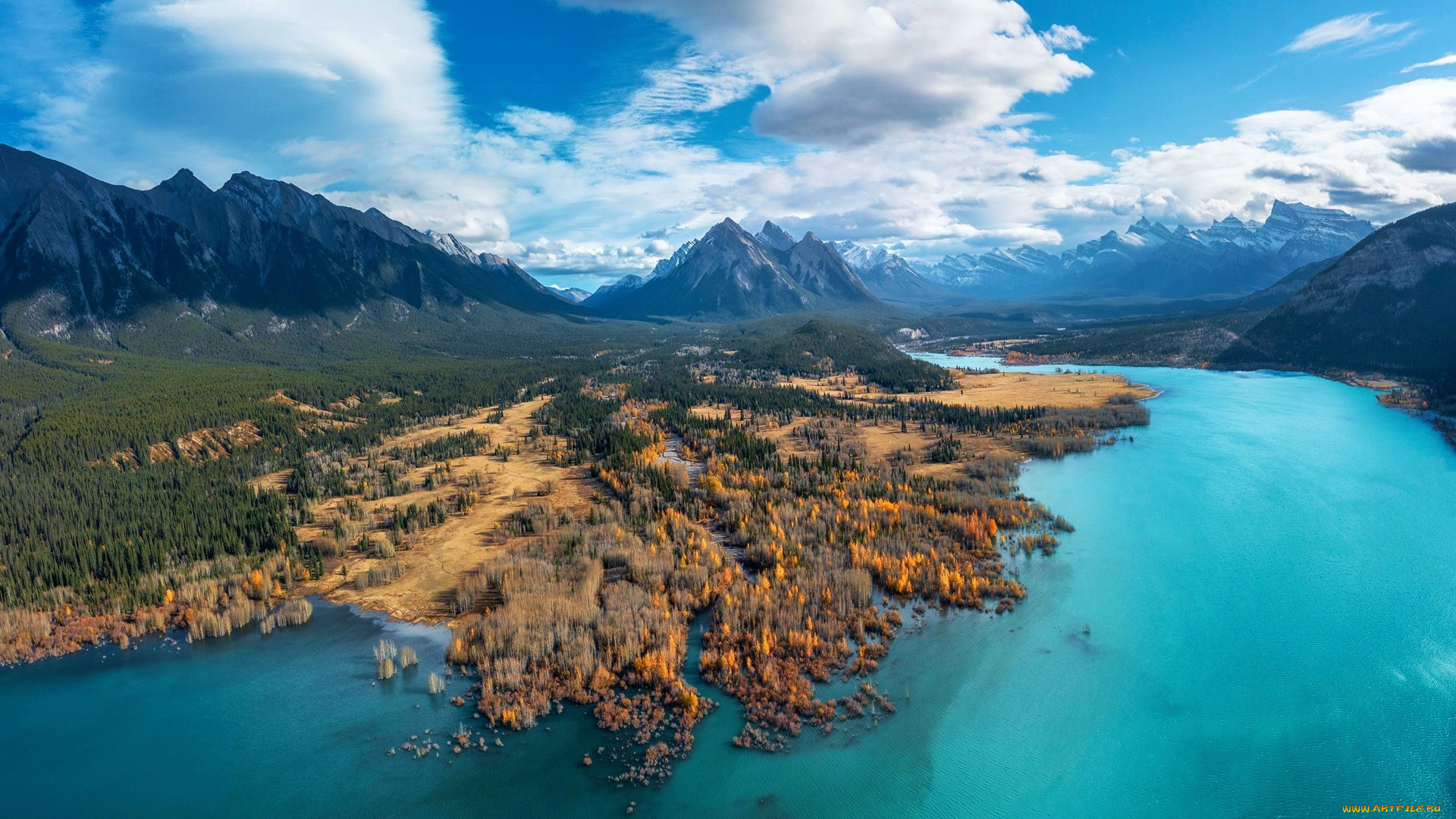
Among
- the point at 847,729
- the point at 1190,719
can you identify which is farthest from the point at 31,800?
the point at 1190,719

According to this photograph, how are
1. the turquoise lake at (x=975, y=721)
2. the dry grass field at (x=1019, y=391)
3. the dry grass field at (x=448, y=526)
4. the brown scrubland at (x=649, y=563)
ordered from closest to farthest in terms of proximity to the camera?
the turquoise lake at (x=975, y=721), the brown scrubland at (x=649, y=563), the dry grass field at (x=448, y=526), the dry grass field at (x=1019, y=391)

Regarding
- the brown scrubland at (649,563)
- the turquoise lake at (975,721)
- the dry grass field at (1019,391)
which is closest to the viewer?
the turquoise lake at (975,721)

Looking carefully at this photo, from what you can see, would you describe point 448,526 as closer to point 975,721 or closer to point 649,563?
point 649,563

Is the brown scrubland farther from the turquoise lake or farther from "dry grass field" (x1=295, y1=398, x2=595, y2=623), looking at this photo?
the turquoise lake

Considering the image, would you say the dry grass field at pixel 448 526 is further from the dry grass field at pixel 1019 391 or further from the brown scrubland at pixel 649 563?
the dry grass field at pixel 1019 391

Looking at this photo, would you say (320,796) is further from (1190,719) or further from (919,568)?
(1190,719)

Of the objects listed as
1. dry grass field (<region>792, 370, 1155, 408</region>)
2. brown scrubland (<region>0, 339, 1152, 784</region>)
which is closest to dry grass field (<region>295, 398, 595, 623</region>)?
brown scrubland (<region>0, 339, 1152, 784</region>)

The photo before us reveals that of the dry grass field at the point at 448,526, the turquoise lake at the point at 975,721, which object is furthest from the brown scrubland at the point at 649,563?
the turquoise lake at the point at 975,721

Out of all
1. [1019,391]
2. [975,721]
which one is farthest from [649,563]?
[1019,391]
